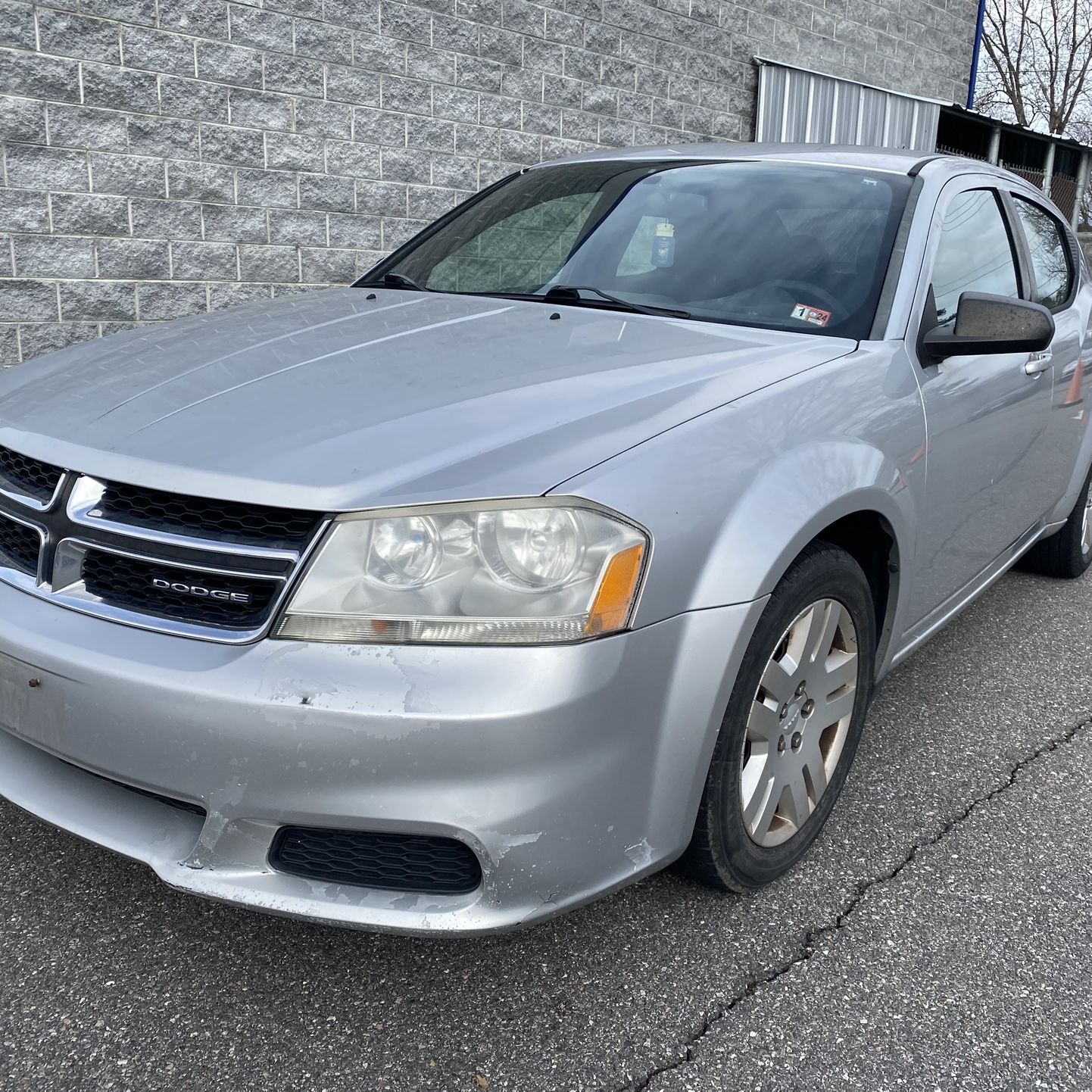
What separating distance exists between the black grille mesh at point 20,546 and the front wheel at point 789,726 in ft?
4.28

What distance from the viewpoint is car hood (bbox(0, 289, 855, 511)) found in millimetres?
1812

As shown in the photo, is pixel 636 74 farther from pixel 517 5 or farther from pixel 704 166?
pixel 704 166

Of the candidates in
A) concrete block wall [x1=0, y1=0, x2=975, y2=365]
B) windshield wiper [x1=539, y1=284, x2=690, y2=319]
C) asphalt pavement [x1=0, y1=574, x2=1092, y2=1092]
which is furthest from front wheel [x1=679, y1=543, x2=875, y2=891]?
concrete block wall [x1=0, y1=0, x2=975, y2=365]

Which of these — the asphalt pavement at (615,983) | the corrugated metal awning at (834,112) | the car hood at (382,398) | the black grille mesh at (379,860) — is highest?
the corrugated metal awning at (834,112)

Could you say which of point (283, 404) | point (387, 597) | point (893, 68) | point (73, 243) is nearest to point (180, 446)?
point (283, 404)

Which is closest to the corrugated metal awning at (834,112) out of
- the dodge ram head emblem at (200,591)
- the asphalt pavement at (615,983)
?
the asphalt pavement at (615,983)

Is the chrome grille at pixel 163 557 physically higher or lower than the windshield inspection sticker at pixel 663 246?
lower

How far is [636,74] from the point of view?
8.52 meters

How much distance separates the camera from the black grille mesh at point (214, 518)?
70.2 inches

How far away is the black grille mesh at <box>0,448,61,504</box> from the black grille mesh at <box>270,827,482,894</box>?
806 millimetres

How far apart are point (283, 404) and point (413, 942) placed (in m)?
1.08

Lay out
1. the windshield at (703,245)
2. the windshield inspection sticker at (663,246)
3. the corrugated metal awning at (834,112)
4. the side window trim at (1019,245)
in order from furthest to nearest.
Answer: the corrugated metal awning at (834,112) < the side window trim at (1019,245) < the windshield inspection sticker at (663,246) < the windshield at (703,245)

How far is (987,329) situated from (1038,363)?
821mm

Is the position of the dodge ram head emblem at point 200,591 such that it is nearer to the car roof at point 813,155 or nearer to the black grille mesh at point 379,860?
the black grille mesh at point 379,860
